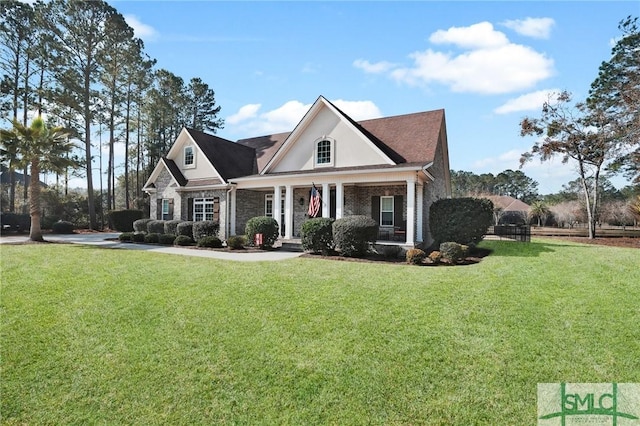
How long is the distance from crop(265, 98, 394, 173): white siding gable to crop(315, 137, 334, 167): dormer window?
0.26ft

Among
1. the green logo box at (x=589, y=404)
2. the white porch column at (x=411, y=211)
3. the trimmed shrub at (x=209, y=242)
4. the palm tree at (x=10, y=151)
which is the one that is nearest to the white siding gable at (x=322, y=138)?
the white porch column at (x=411, y=211)

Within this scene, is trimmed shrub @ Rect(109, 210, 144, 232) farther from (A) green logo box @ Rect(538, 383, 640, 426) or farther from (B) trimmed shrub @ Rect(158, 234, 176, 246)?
(A) green logo box @ Rect(538, 383, 640, 426)

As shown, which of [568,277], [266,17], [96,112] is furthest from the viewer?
[96,112]

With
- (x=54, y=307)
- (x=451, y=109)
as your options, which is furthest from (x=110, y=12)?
(x=54, y=307)

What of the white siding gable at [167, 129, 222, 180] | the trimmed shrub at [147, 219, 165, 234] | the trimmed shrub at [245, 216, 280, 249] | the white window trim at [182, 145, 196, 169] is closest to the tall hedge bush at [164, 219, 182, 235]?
the trimmed shrub at [147, 219, 165, 234]

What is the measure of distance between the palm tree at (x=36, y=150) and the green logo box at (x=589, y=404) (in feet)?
73.2

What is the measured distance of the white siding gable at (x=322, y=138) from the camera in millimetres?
16172

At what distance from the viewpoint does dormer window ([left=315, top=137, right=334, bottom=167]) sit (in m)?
17.0

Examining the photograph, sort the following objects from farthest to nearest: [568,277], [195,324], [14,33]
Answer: [14,33] < [568,277] < [195,324]

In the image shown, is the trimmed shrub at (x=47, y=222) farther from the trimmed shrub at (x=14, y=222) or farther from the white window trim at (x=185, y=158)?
the white window trim at (x=185, y=158)

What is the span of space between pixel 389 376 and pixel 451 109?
1744 centimetres

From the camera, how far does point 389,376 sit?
4.45 m

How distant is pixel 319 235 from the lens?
12.9 meters

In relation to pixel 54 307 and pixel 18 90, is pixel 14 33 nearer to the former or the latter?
pixel 18 90
